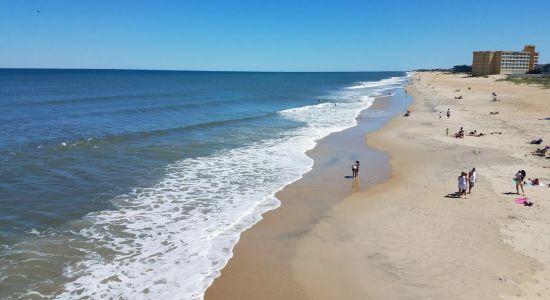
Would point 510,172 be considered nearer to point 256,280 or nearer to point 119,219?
point 256,280

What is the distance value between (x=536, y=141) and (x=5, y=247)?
25485 mm

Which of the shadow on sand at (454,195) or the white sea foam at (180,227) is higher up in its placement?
the shadow on sand at (454,195)

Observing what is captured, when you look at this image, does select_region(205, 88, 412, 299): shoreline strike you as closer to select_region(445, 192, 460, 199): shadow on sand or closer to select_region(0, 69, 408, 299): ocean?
select_region(0, 69, 408, 299): ocean

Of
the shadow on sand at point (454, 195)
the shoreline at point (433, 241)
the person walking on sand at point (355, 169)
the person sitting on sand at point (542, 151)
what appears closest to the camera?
the shoreline at point (433, 241)

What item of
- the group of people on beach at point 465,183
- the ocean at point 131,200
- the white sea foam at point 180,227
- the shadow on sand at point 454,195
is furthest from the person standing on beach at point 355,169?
the group of people on beach at point 465,183

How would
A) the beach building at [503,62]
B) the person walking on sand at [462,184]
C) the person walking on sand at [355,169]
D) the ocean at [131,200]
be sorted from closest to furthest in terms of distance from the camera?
1. the ocean at [131,200]
2. the person walking on sand at [462,184]
3. the person walking on sand at [355,169]
4. the beach building at [503,62]

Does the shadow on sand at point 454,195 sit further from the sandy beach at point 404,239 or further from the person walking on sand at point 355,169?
the person walking on sand at point 355,169

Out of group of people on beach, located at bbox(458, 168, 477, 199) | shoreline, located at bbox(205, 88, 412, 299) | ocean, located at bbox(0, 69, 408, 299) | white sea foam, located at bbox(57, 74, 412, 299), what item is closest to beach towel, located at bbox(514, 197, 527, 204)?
group of people on beach, located at bbox(458, 168, 477, 199)

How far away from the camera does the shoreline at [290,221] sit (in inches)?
385

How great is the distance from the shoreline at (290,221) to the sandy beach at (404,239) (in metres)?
0.04

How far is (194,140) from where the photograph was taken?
28516 mm

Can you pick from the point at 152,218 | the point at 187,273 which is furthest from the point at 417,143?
the point at 187,273

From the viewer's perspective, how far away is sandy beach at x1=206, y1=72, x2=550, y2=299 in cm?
952

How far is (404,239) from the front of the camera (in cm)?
1201
